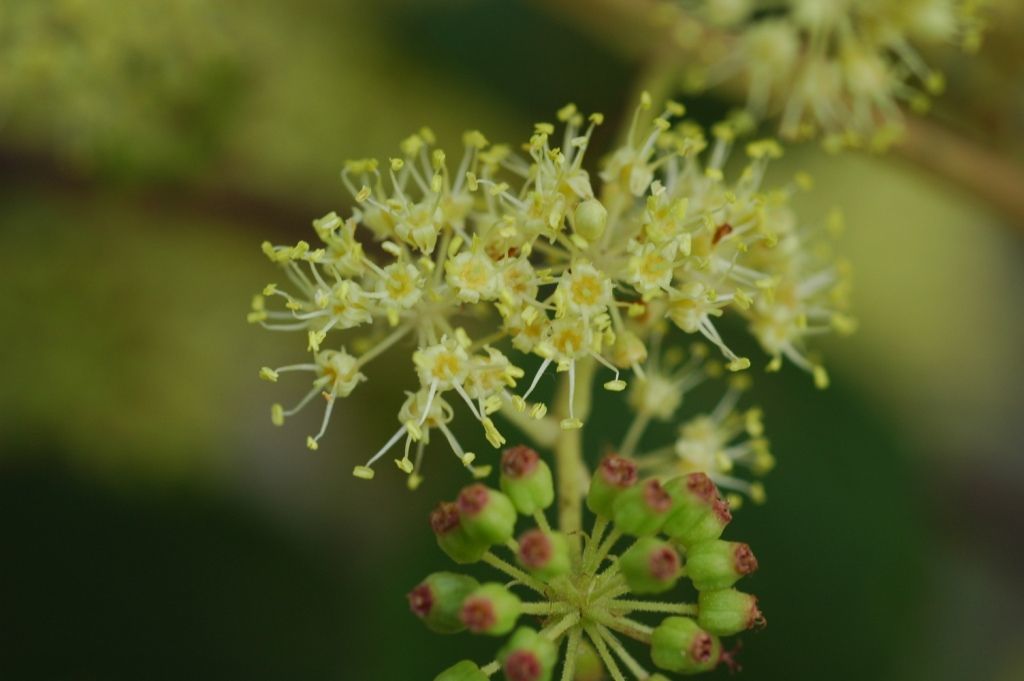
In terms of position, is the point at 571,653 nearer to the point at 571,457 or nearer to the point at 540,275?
the point at 571,457

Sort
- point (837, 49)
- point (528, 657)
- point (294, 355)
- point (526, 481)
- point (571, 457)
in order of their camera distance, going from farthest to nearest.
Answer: point (294, 355), point (837, 49), point (571, 457), point (526, 481), point (528, 657)

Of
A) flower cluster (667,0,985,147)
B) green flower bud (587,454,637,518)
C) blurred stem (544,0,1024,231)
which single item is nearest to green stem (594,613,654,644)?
green flower bud (587,454,637,518)

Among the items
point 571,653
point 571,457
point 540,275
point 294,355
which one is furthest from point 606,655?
point 294,355

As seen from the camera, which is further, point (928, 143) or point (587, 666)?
point (928, 143)

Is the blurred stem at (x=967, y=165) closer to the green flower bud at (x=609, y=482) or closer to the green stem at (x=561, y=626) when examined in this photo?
the green flower bud at (x=609, y=482)

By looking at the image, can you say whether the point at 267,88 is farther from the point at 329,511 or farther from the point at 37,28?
the point at 329,511

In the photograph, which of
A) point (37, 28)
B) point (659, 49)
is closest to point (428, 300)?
point (659, 49)

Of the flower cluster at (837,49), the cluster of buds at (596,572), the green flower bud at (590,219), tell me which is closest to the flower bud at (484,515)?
the cluster of buds at (596,572)
